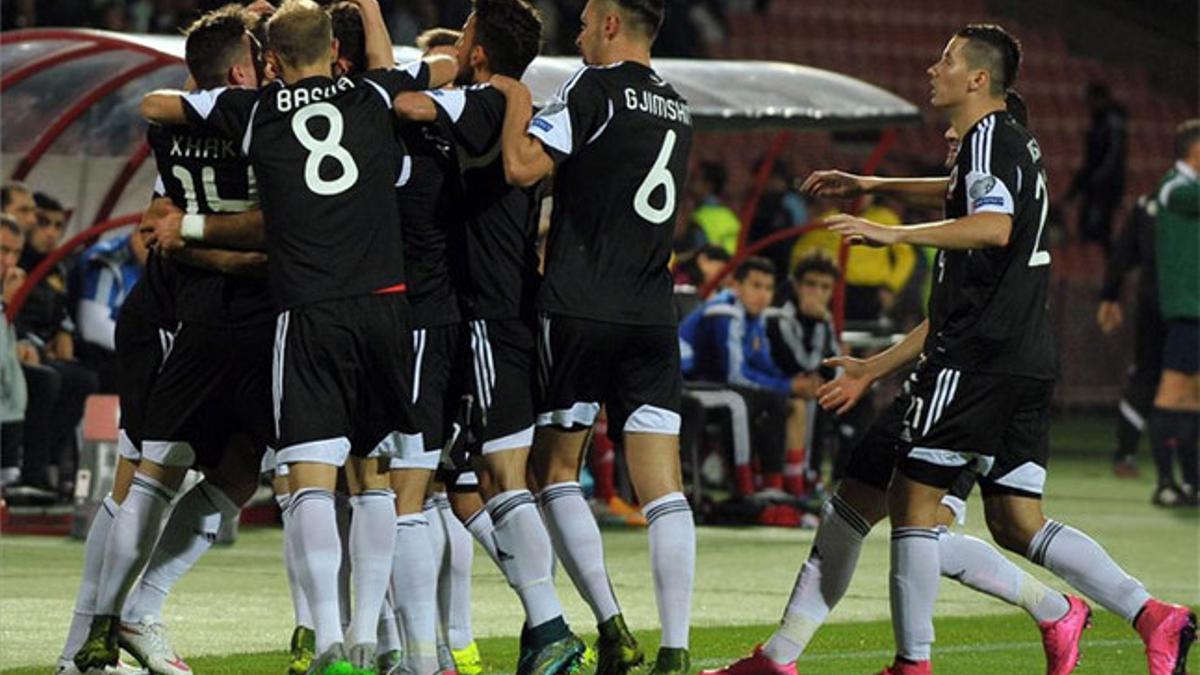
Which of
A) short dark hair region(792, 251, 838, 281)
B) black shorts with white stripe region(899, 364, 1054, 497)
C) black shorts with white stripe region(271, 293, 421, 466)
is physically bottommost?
short dark hair region(792, 251, 838, 281)

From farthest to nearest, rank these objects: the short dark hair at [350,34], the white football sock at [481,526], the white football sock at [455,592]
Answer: the white football sock at [481,526]
the white football sock at [455,592]
the short dark hair at [350,34]

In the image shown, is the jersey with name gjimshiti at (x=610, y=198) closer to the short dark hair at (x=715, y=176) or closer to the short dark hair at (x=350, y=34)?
the short dark hair at (x=350, y=34)

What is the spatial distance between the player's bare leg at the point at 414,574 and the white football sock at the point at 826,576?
1115mm

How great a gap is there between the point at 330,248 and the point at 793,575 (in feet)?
16.8

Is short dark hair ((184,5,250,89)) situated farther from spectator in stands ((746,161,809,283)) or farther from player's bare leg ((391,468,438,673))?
spectator in stands ((746,161,809,283))

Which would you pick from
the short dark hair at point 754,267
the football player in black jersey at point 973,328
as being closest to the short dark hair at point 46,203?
the short dark hair at point 754,267

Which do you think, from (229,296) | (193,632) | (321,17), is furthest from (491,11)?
(193,632)

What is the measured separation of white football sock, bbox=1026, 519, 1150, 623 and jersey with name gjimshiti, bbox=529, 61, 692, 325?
144cm

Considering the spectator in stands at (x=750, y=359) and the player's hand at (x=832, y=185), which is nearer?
the player's hand at (x=832, y=185)

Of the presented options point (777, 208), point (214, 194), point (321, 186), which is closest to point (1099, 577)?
point (321, 186)

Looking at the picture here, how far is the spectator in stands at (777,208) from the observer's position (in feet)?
66.8

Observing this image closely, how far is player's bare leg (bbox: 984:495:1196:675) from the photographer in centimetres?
824

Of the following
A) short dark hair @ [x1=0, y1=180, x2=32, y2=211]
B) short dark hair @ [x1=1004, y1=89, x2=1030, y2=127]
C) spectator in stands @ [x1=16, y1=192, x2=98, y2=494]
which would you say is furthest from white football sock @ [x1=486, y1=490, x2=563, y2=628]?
short dark hair @ [x1=0, y1=180, x2=32, y2=211]

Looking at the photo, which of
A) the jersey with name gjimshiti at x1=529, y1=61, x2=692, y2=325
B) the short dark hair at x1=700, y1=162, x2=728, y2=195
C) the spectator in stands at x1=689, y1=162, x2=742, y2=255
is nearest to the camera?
the jersey with name gjimshiti at x1=529, y1=61, x2=692, y2=325
